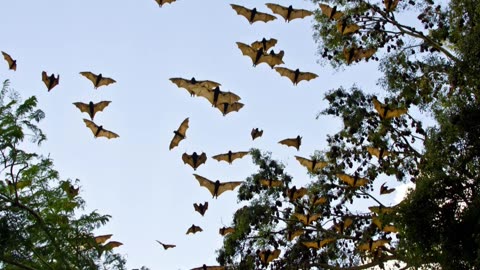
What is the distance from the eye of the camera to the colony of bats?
11711 mm

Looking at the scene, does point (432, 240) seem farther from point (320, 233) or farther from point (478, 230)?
point (320, 233)

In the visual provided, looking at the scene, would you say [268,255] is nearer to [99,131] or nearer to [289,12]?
[99,131]

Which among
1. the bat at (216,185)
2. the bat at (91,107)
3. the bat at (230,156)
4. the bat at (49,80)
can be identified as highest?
the bat at (49,80)

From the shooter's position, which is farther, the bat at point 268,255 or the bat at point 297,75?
the bat at point 297,75

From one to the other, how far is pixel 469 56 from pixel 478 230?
2.89 metres

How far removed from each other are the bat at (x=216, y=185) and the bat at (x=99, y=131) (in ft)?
Answer: 6.43

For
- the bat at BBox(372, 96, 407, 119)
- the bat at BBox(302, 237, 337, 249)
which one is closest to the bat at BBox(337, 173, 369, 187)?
the bat at BBox(302, 237, 337, 249)

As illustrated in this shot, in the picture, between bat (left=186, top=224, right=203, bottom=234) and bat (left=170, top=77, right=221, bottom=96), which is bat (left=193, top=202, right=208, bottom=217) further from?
bat (left=170, top=77, right=221, bottom=96)

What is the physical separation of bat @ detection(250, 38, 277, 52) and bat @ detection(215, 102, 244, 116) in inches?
46.5

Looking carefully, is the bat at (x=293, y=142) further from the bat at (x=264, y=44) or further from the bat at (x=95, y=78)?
the bat at (x=95, y=78)

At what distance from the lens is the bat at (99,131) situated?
1290cm

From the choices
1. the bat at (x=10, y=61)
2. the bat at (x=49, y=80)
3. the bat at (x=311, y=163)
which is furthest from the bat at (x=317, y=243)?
the bat at (x=10, y=61)

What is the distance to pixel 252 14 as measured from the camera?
12.3m

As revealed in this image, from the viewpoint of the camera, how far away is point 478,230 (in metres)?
8.85
